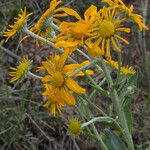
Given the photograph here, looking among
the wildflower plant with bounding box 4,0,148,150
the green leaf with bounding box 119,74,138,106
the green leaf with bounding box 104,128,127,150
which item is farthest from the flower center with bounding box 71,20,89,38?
the green leaf with bounding box 104,128,127,150

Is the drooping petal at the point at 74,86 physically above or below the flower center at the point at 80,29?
below

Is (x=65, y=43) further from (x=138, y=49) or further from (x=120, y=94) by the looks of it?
(x=138, y=49)

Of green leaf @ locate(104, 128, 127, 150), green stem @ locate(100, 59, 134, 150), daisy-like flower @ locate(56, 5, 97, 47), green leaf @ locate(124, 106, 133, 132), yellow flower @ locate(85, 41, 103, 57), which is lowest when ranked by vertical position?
green leaf @ locate(104, 128, 127, 150)

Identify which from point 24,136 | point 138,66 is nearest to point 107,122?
point 24,136

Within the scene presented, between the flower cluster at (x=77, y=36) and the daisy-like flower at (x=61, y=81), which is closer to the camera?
the flower cluster at (x=77, y=36)

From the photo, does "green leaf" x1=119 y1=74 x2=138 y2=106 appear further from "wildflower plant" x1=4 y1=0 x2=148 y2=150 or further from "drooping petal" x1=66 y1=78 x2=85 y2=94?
"drooping petal" x1=66 y1=78 x2=85 y2=94

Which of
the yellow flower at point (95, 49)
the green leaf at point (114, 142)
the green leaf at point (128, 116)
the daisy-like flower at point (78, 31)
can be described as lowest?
the green leaf at point (114, 142)

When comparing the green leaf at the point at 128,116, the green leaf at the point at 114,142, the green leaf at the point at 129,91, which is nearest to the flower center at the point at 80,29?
the green leaf at the point at 129,91

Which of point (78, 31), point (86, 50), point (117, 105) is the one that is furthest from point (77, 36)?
point (117, 105)

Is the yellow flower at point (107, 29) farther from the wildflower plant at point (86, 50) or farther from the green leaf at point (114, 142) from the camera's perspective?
the green leaf at point (114, 142)
